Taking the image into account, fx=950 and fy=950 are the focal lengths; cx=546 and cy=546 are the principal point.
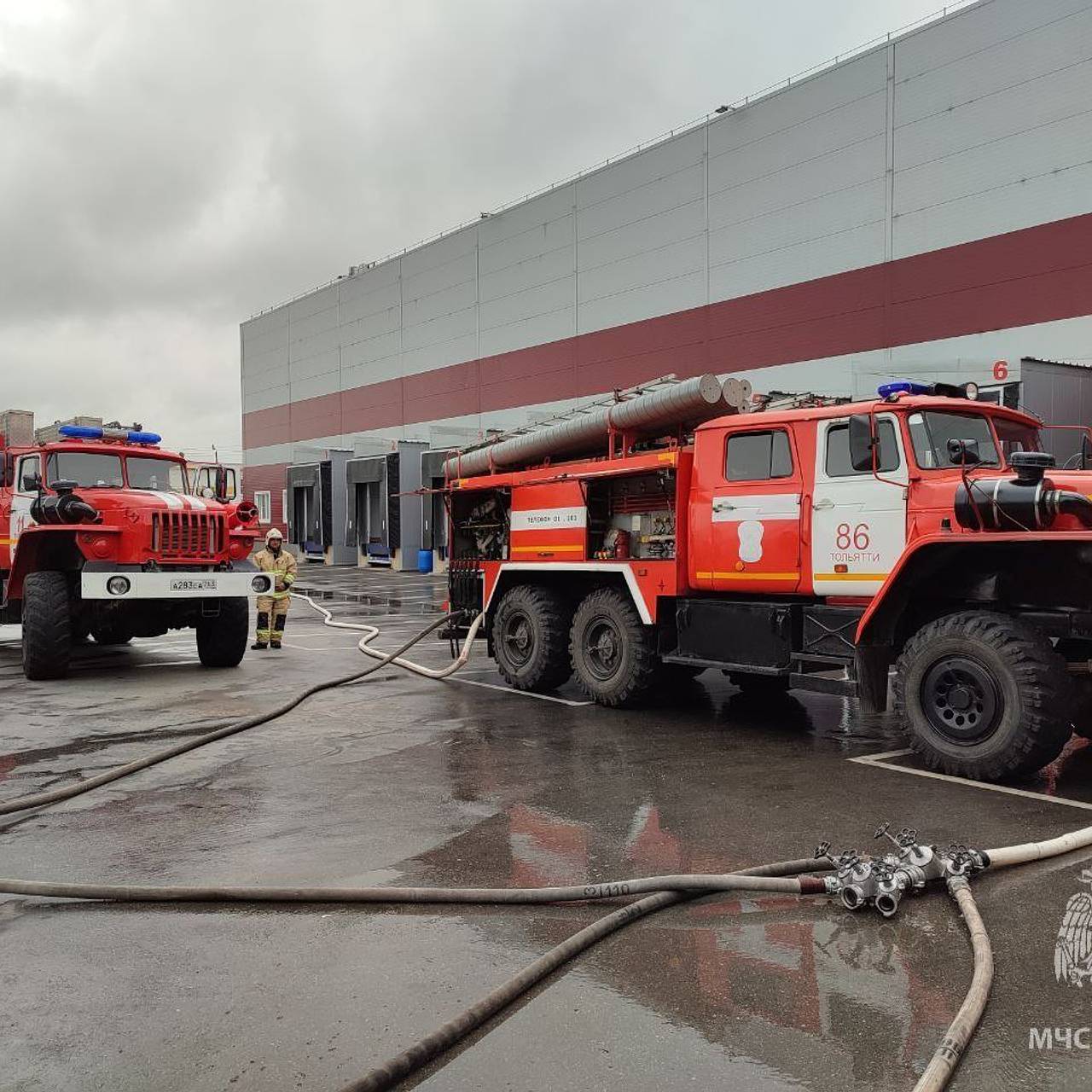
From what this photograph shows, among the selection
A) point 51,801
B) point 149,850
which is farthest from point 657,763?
point 51,801

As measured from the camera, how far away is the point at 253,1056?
280cm

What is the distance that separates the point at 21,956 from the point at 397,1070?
175 cm

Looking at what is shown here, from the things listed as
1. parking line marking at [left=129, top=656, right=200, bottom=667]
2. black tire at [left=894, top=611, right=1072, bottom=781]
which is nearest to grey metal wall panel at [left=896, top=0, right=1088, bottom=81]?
black tire at [left=894, top=611, right=1072, bottom=781]

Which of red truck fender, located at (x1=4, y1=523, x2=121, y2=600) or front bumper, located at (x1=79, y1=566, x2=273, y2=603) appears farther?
red truck fender, located at (x1=4, y1=523, x2=121, y2=600)

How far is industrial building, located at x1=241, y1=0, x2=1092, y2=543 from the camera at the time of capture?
1762 centimetres

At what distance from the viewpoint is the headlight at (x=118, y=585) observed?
10.1 meters

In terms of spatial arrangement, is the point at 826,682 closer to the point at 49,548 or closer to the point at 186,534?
the point at 186,534

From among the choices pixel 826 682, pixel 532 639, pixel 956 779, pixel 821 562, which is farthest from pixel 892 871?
pixel 532 639

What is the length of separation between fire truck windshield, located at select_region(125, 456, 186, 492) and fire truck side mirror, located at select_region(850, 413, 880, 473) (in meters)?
8.39

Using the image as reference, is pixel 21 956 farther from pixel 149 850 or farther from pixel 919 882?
pixel 919 882

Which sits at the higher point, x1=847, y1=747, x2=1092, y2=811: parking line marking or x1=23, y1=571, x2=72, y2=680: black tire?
x1=23, y1=571, x2=72, y2=680: black tire

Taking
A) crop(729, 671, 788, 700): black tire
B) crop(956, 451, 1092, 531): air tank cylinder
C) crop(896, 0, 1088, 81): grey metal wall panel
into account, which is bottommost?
crop(729, 671, 788, 700): black tire

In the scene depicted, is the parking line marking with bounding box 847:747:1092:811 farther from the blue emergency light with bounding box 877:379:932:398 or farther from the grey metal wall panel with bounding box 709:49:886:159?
the grey metal wall panel with bounding box 709:49:886:159

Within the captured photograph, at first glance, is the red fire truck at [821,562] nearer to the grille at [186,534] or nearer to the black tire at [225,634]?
the black tire at [225,634]
